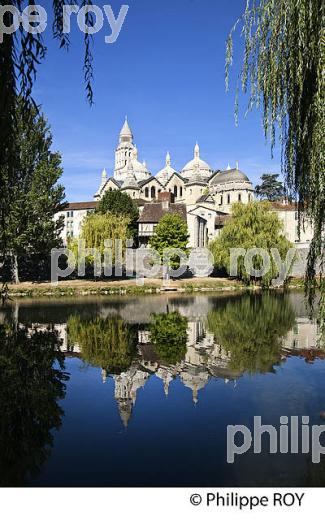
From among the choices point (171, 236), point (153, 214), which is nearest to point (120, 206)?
point (153, 214)

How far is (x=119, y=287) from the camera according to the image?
124ft

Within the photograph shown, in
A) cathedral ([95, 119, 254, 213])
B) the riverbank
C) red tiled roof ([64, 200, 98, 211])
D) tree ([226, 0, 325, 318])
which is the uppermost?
cathedral ([95, 119, 254, 213])

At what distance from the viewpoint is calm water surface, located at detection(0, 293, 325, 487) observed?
5.98 m

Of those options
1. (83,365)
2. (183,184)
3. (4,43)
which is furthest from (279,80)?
(183,184)

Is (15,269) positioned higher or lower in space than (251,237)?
lower

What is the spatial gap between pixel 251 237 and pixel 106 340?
25.2m

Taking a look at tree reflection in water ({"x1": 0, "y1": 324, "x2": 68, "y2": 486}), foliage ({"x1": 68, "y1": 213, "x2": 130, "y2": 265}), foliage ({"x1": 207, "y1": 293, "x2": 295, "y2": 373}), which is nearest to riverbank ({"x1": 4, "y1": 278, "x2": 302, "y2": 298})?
foliage ({"x1": 68, "y1": 213, "x2": 130, "y2": 265})

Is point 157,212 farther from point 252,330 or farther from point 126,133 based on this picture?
point 126,133

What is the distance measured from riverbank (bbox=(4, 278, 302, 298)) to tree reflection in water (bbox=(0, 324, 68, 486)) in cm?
2015

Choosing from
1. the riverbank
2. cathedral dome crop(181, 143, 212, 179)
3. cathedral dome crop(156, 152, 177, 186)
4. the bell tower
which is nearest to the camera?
the riverbank

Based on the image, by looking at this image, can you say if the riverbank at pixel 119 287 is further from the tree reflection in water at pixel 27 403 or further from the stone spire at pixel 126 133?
the stone spire at pixel 126 133

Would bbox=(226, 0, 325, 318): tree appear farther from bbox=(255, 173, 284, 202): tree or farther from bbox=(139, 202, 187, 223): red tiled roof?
bbox=(255, 173, 284, 202): tree

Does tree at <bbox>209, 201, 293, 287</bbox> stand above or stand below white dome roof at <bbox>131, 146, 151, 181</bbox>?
below
